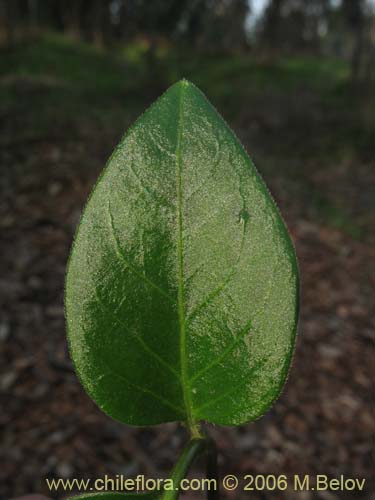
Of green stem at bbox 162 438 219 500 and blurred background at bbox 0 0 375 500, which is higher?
green stem at bbox 162 438 219 500

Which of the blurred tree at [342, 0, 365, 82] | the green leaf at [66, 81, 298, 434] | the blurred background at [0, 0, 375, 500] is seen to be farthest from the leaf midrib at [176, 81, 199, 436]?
the blurred tree at [342, 0, 365, 82]

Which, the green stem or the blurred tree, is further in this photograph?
the blurred tree

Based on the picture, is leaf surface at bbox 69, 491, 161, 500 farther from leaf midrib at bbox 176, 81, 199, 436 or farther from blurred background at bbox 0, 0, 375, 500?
blurred background at bbox 0, 0, 375, 500

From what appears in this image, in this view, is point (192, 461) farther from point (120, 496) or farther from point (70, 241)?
point (70, 241)

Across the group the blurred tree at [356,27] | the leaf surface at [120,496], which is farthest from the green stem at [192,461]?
the blurred tree at [356,27]

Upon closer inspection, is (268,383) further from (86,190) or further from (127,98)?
(127,98)

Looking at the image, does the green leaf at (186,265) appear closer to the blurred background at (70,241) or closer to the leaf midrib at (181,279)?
the leaf midrib at (181,279)
